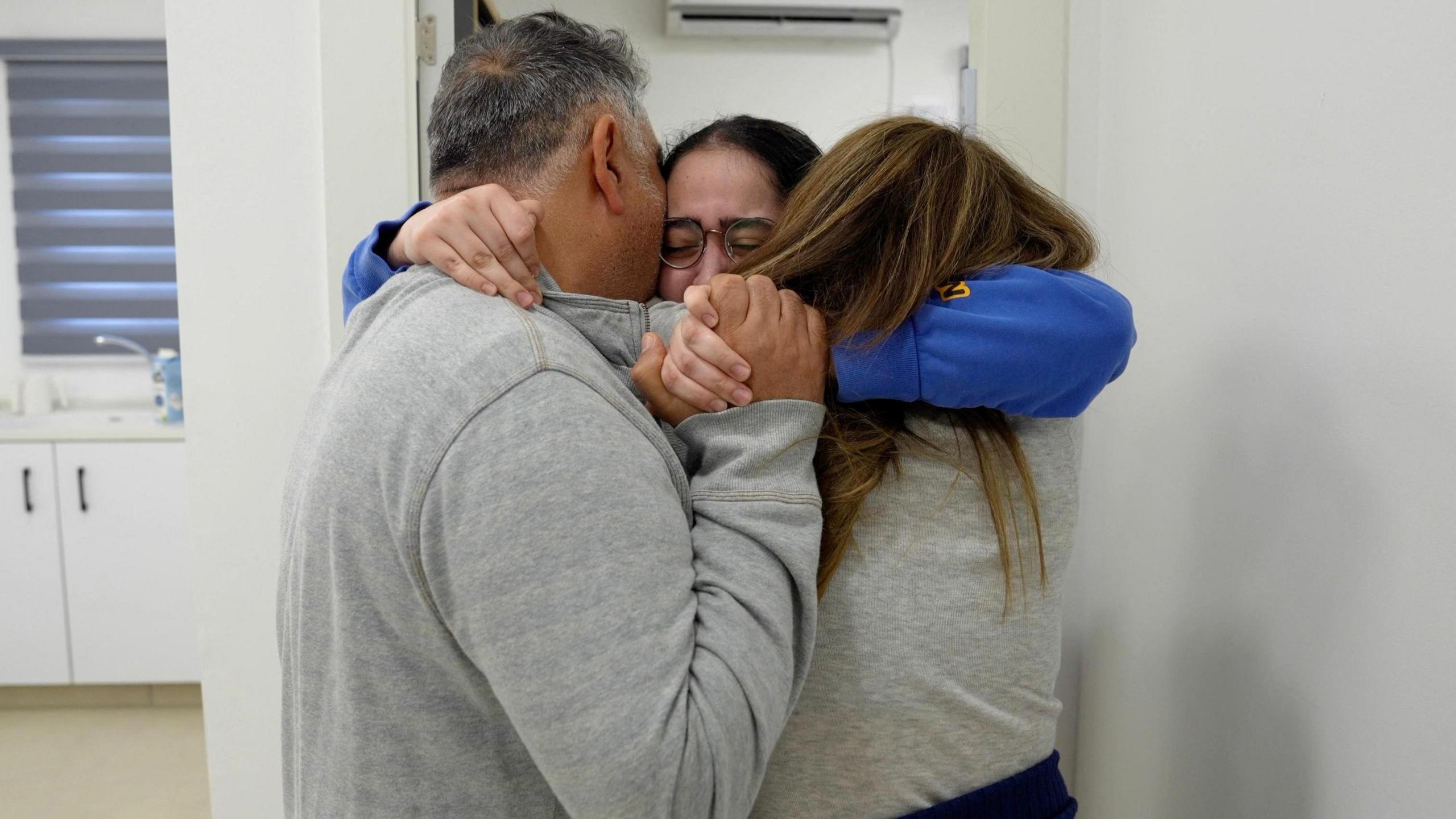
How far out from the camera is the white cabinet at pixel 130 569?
367 cm

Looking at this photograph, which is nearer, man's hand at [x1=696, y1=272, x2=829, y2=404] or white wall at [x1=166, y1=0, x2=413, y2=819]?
man's hand at [x1=696, y1=272, x2=829, y2=404]

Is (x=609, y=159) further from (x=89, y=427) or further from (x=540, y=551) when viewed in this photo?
(x=89, y=427)

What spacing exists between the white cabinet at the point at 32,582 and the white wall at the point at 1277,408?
377 cm

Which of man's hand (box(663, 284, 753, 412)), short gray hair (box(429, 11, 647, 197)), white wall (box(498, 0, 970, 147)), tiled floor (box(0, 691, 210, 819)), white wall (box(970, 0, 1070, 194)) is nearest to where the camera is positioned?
man's hand (box(663, 284, 753, 412))

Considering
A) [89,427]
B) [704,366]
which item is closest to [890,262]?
[704,366]

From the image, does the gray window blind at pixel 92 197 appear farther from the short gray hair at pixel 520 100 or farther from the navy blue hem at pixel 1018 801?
the navy blue hem at pixel 1018 801

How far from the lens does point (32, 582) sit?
12.0 feet

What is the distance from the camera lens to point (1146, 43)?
1.43 metres

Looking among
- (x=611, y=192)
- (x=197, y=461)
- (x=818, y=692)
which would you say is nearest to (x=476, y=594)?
(x=818, y=692)

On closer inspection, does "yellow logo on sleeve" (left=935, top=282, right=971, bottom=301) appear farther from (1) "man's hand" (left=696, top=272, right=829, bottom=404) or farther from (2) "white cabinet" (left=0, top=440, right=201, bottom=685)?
(2) "white cabinet" (left=0, top=440, right=201, bottom=685)

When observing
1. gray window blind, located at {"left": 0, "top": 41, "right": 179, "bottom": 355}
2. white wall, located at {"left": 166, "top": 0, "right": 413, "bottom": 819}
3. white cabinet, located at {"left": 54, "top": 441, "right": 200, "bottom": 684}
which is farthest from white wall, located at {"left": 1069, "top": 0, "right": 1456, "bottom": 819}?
gray window blind, located at {"left": 0, "top": 41, "right": 179, "bottom": 355}

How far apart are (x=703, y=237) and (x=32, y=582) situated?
3.68 meters

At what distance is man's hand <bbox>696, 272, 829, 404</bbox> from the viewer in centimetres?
86

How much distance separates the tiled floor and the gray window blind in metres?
1.59
